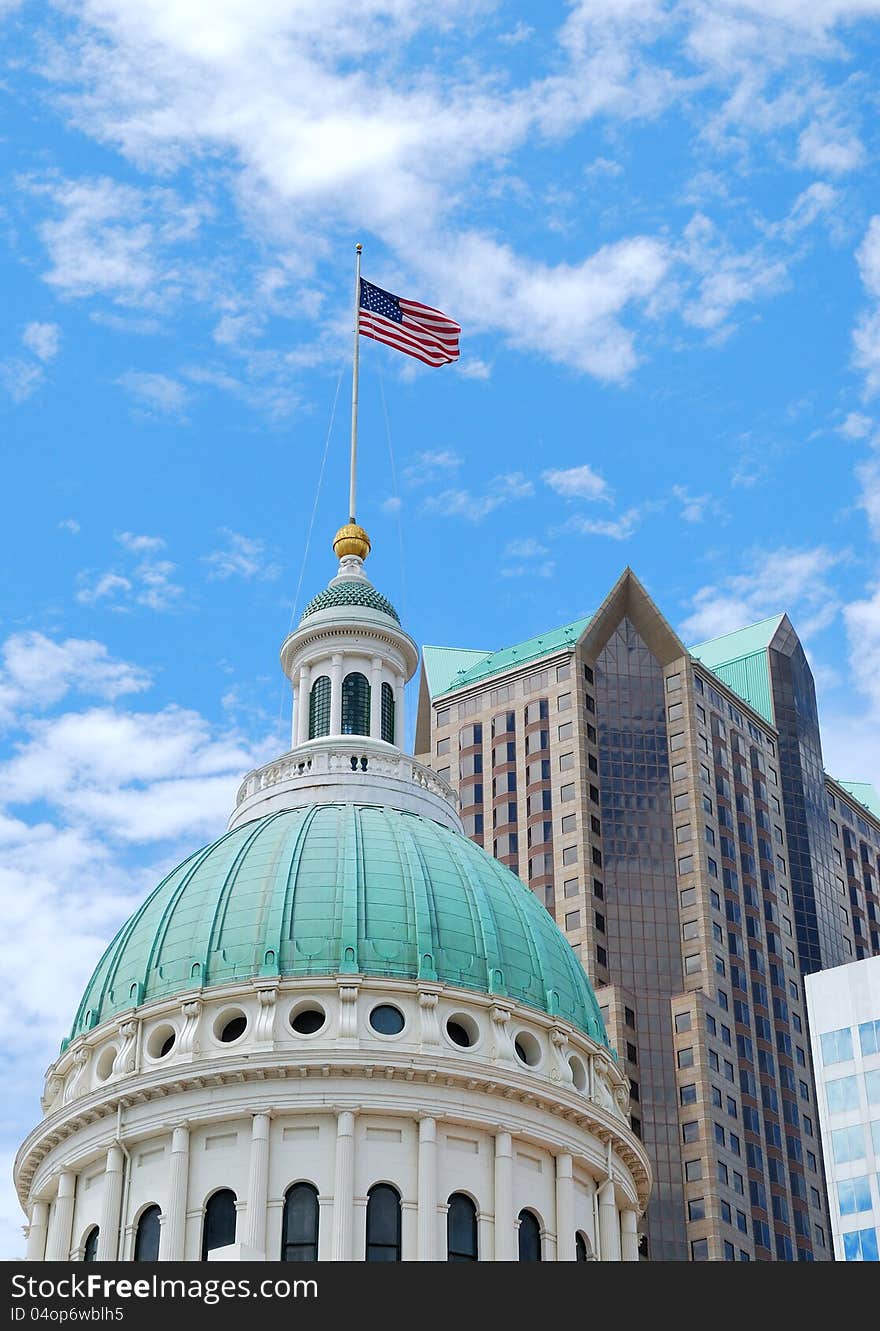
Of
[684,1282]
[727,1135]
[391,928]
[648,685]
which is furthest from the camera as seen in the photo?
[648,685]

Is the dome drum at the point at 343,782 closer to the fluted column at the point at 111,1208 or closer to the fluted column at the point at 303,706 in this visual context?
the fluted column at the point at 303,706

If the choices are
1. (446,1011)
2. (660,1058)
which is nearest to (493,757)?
(660,1058)

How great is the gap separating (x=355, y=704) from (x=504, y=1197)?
1090 inches

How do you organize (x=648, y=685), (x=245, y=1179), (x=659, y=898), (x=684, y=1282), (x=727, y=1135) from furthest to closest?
(x=648, y=685) < (x=659, y=898) < (x=727, y=1135) < (x=245, y=1179) < (x=684, y=1282)

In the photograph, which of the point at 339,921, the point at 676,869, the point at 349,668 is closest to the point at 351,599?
the point at 349,668

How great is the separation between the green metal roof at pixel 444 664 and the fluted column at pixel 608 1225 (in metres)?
109

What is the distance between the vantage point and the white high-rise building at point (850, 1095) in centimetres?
8425

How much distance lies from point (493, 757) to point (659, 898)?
18.4 m

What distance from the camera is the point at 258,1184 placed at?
75.9m

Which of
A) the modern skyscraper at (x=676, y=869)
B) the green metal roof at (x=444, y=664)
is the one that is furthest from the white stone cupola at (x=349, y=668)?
the green metal roof at (x=444, y=664)

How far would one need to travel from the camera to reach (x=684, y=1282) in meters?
43.8

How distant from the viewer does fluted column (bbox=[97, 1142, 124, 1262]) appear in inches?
3051

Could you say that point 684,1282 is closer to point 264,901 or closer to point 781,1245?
point 264,901

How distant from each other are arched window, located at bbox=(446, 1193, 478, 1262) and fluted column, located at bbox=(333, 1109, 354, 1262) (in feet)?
11.8
